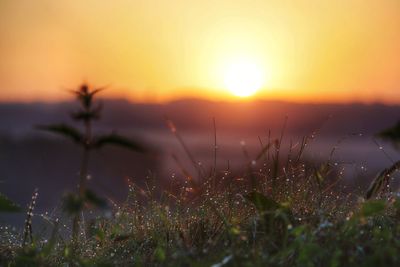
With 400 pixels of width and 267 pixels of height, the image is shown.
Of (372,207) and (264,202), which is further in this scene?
(264,202)

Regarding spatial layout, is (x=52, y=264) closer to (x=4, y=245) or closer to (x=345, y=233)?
(x=4, y=245)

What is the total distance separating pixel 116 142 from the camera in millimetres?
3242

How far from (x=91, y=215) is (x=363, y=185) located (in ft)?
7.36

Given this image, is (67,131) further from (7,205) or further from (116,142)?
(7,205)

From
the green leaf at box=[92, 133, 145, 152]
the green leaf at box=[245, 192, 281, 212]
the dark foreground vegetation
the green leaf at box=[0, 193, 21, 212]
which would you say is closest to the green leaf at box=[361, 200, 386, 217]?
the dark foreground vegetation

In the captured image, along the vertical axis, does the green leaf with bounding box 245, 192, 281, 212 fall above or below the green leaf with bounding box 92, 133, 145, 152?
below

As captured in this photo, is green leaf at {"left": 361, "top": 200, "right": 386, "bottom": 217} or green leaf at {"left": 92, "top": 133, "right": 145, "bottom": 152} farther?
green leaf at {"left": 361, "top": 200, "right": 386, "bottom": 217}

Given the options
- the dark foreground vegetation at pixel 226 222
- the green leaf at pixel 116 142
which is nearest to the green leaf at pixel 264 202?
the dark foreground vegetation at pixel 226 222

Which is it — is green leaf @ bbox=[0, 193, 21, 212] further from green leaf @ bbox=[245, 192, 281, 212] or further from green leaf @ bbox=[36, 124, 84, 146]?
green leaf @ bbox=[245, 192, 281, 212]

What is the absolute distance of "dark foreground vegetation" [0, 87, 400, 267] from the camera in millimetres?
3645

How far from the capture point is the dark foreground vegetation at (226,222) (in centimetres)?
364

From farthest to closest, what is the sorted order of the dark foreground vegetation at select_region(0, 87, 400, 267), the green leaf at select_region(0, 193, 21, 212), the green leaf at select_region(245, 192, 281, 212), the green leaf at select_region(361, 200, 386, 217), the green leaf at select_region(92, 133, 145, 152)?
the green leaf at select_region(245, 192, 281, 212)
the green leaf at select_region(0, 193, 21, 212)
the green leaf at select_region(361, 200, 386, 217)
the dark foreground vegetation at select_region(0, 87, 400, 267)
the green leaf at select_region(92, 133, 145, 152)

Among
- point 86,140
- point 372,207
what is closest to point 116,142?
point 86,140

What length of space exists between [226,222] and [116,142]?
4.00 ft
